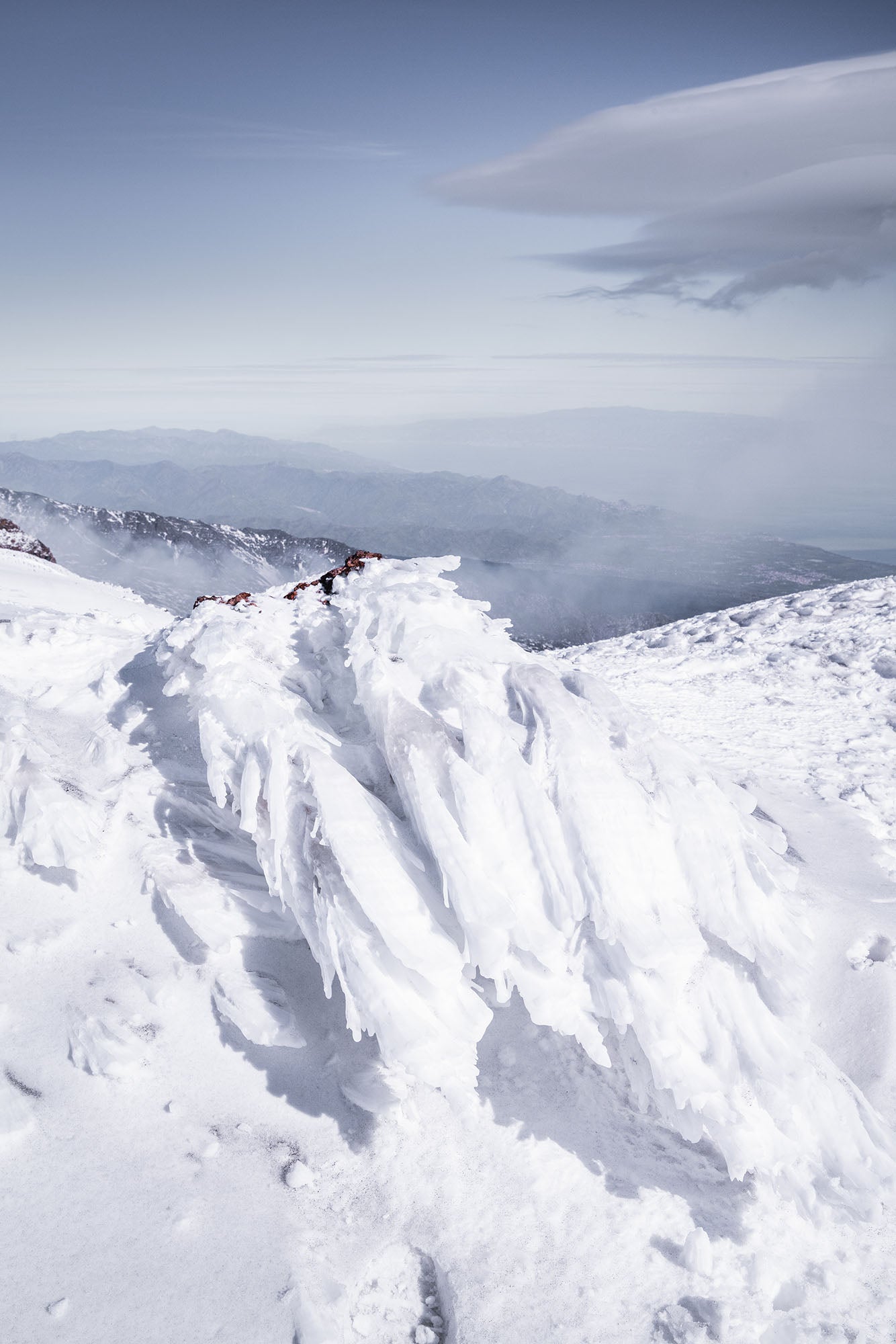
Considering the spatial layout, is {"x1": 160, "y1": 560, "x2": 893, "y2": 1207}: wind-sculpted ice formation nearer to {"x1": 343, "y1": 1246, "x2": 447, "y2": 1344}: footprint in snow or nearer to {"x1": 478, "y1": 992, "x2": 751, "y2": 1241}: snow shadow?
{"x1": 478, "y1": 992, "x2": 751, "y2": 1241}: snow shadow

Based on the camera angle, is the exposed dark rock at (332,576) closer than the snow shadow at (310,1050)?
No

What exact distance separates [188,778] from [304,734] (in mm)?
2158

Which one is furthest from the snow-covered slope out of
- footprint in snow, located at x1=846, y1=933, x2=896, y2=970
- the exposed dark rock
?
the exposed dark rock

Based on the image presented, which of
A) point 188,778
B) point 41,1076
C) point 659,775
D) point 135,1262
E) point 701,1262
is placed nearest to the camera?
point 135,1262

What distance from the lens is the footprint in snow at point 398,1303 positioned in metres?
5.34

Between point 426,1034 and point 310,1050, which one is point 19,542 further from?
point 426,1034

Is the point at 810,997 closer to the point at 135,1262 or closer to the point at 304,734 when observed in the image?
the point at 304,734

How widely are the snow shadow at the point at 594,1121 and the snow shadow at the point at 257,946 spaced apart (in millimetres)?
1338

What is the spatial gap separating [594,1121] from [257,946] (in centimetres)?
370

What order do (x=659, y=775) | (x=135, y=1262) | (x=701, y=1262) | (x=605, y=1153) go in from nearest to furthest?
(x=135, y=1262) < (x=701, y=1262) < (x=605, y=1153) < (x=659, y=775)

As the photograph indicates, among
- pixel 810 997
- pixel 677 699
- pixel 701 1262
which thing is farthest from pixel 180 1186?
pixel 677 699

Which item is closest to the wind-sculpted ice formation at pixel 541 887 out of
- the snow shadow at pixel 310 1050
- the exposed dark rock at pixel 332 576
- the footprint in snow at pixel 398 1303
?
the snow shadow at pixel 310 1050

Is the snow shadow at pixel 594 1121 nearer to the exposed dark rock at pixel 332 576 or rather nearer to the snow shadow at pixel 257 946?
the snow shadow at pixel 257 946

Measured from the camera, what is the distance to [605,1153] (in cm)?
667
